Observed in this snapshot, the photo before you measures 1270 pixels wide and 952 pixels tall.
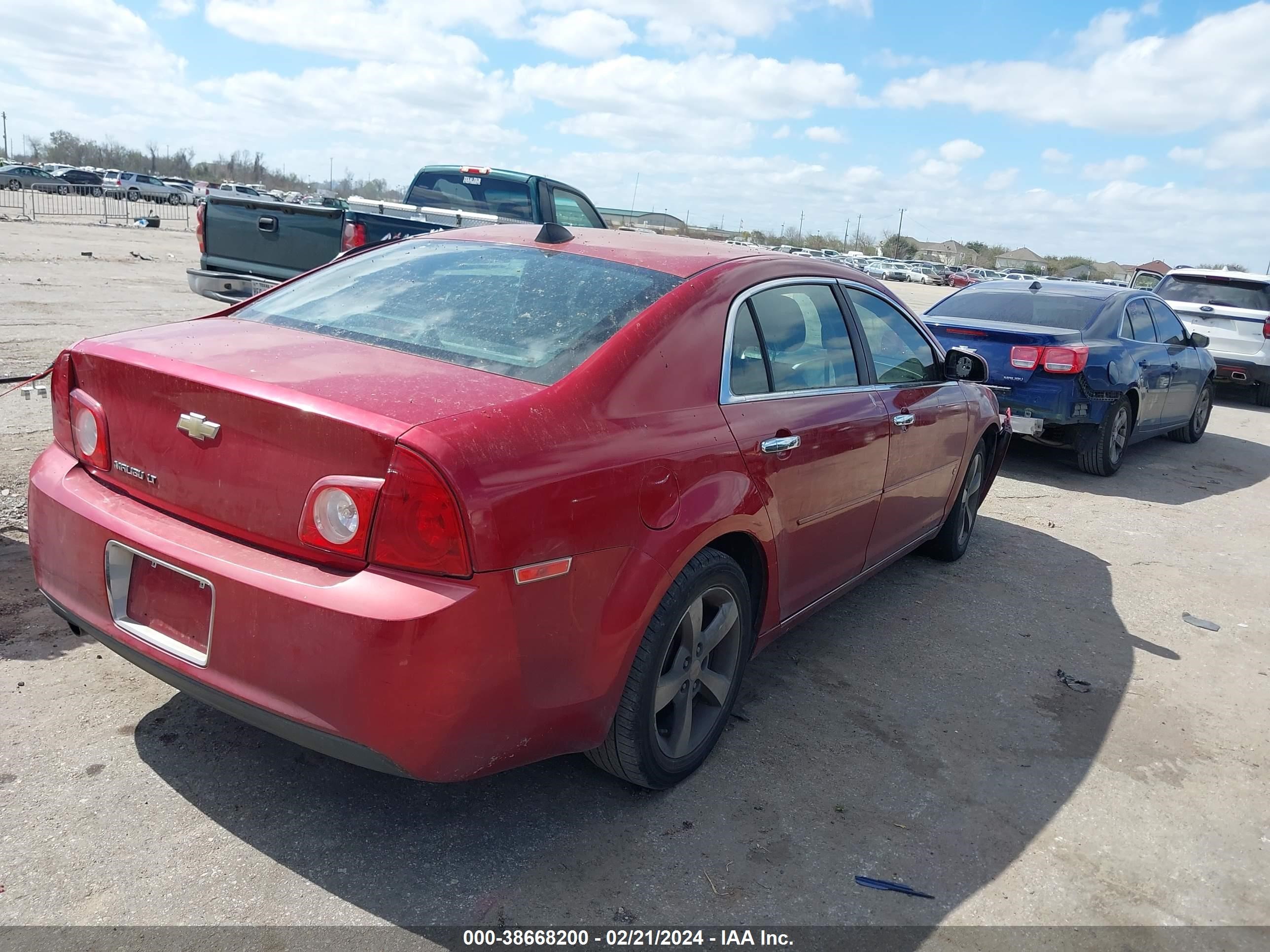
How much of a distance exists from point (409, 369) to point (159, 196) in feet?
217

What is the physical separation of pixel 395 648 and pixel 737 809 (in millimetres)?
1380

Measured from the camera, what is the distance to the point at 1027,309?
8.61 m

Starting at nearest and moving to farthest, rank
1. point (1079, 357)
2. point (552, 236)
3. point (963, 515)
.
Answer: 1. point (552, 236)
2. point (963, 515)
3. point (1079, 357)

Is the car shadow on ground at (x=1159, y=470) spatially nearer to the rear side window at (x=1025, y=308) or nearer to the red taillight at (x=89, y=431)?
the rear side window at (x=1025, y=308)

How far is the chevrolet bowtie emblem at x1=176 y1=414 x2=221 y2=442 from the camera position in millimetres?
2531

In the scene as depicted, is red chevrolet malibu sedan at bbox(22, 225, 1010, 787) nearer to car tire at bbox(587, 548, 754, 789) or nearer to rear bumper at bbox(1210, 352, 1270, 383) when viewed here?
car tire at bbox(587, 548, 754, 789)

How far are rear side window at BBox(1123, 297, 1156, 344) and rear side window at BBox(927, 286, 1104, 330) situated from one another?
0.38 meters

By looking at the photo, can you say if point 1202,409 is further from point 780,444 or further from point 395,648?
point 395,648

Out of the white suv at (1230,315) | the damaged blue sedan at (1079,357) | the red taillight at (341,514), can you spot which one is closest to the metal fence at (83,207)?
the white suv at (1230,315)

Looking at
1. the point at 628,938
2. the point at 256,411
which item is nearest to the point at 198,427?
the point at 256,411

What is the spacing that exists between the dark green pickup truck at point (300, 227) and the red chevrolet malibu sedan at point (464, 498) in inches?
227

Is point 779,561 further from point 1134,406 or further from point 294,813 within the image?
point 1134,406

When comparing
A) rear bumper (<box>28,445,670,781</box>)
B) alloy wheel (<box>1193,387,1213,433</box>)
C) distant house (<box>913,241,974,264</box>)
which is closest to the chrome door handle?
rear bumper (<box>28,445,670,781</box>)

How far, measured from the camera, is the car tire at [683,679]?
2834mm
